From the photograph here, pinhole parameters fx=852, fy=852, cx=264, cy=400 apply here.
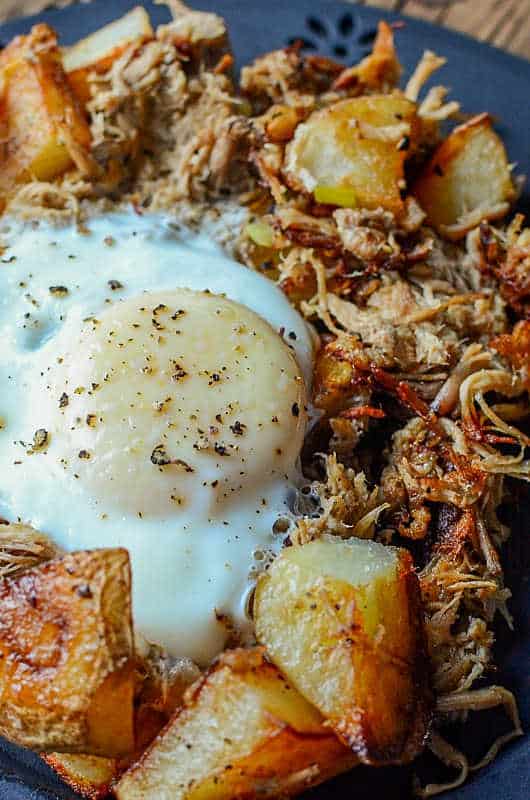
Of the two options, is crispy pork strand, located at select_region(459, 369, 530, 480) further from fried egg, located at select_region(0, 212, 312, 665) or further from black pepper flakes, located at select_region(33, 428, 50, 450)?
black pepper flakes, located at select_region(33, 428, 50, 450)

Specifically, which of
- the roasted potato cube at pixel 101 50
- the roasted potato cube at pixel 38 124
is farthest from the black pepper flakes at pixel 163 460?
the roasted potato cube at pixel 101 50

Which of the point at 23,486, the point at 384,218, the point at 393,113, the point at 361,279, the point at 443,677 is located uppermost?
the point at 393,113

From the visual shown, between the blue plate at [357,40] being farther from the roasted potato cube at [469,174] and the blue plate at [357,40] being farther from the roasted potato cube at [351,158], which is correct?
the roasted potato cube at [351,158]

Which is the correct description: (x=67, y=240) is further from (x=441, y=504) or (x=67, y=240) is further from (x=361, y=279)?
(x=441, y=504)

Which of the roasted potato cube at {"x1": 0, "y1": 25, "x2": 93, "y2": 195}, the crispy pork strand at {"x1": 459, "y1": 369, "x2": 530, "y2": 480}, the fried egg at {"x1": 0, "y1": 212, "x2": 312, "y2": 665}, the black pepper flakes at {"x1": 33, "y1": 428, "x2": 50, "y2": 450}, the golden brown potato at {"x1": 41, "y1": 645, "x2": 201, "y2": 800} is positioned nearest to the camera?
the golden brown potato at {"x1": 41, "y1": 645, "x2": 201, "y2": 800}

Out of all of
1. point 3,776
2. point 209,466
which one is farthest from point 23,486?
point 3,776

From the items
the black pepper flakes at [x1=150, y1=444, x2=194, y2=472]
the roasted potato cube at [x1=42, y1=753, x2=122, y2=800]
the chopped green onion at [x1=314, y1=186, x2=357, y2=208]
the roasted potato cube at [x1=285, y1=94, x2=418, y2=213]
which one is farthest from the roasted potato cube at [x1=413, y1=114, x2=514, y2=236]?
the roasted potato cube at [x1=42, y1=753, x2=122, y2=800]

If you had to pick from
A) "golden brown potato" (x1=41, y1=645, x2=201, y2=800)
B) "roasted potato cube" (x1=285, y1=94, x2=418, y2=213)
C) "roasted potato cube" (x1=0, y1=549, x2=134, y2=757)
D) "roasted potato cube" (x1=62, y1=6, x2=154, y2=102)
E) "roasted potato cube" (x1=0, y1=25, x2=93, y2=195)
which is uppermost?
"roasted potato cube" (x1=285, y1=94, x2=418, y2=213)
